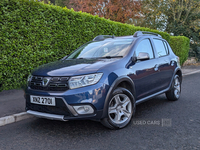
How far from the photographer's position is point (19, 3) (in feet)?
20.1

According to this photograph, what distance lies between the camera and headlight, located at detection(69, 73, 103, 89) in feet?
9.94

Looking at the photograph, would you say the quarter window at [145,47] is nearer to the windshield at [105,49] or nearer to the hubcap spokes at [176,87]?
the windshield at [105,49]

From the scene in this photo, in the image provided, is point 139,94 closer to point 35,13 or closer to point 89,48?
point 89,48

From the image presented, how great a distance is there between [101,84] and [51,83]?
796 mm

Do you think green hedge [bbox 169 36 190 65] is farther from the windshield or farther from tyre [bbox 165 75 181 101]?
the windshield

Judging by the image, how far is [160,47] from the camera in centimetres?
505

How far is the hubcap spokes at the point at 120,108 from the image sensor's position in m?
3.40

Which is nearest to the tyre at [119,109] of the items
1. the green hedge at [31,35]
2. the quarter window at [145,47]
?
the quarter window at [145,47]

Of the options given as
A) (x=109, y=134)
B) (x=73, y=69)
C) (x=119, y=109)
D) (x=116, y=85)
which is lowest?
(x=109, y=134)

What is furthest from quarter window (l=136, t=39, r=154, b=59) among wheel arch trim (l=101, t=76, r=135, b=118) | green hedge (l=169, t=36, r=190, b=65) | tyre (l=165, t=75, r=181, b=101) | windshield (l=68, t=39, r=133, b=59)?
green hedge (l=169, t=36, r=190, b=65)

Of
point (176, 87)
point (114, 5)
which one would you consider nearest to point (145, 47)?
point (176, 87)

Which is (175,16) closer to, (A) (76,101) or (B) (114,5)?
(B) (114,5)

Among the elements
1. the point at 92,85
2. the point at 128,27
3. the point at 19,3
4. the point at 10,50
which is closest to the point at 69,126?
the point at 92,85

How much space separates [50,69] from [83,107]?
3.07 feet
